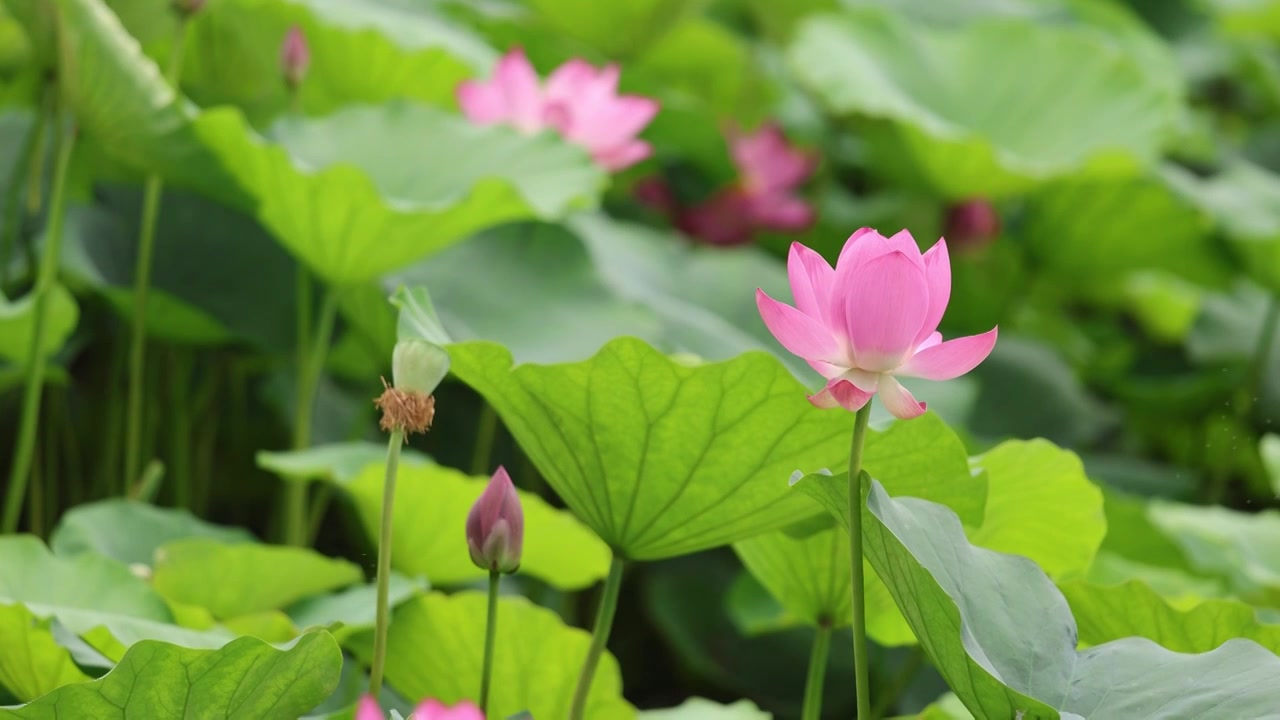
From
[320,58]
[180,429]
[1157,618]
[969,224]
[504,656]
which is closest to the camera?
[1157,618]

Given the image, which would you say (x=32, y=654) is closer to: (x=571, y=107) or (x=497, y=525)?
(x=497, y=525)

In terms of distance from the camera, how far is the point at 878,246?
0.56m

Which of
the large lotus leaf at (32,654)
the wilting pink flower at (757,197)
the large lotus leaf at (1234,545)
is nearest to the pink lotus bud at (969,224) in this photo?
the wilting pink flower at (757,197)

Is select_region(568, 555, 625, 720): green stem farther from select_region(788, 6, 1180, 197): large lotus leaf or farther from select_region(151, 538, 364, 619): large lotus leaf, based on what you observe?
select_region(788, 6, 1180, 197): large lotus leaf

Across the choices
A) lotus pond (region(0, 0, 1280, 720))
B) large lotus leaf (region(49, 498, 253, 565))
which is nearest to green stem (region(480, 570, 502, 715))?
lotus pond (region(0, 0, 1280, 720))

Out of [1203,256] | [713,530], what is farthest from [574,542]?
[1203,256]

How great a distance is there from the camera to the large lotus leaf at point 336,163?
3.07ft

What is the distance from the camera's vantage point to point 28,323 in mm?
949

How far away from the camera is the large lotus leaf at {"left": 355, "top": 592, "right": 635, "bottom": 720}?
0.80 metres

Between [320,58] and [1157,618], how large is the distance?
3.32 feet

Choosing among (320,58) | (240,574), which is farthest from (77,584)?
(320,58)

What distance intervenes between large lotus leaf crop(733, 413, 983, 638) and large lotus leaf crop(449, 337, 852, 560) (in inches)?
1.1

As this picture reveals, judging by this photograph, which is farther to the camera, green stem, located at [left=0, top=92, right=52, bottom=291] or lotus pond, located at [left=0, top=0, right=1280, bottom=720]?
green stem, located at [left=0, top=92, right=52, bottom=291]

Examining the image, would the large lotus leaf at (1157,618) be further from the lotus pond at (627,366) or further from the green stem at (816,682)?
the green stem at (816,682)
